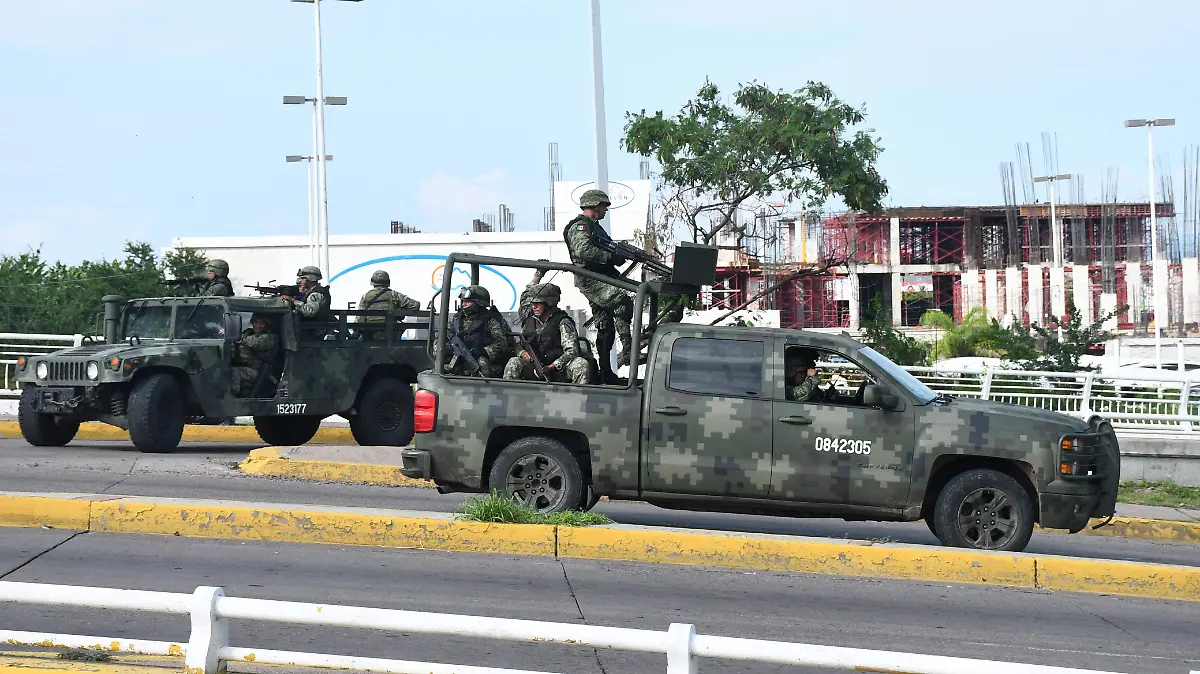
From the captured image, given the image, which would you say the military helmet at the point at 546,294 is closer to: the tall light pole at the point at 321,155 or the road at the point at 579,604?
the road at the point at 579,604

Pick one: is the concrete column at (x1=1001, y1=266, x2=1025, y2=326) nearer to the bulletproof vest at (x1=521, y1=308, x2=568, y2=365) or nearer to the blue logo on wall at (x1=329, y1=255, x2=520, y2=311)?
the blue logo on wall at (x1=329, y1=255, x2=520, y2=311)

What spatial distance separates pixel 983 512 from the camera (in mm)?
9625

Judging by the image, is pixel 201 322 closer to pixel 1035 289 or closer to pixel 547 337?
pixel 547 337

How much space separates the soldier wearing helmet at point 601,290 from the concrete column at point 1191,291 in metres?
57.6

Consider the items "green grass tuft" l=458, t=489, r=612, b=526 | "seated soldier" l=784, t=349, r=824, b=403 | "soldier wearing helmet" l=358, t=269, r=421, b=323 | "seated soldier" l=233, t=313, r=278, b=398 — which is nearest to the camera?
"green grass tuft" l=458, t=489, r=612, b=526

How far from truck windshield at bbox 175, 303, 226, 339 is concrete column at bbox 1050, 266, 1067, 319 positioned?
5317 centimetres

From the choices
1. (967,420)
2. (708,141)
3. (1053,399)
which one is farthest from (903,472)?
(708,141)

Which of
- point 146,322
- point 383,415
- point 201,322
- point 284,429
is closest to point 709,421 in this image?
point 383,415

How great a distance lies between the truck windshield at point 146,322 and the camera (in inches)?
643

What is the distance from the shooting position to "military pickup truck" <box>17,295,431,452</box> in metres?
15.5

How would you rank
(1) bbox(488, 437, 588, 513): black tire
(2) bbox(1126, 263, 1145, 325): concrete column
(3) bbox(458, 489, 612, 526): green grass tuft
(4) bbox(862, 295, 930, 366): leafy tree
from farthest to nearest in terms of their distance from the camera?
(2) bbox(1126, 263, 1145, 325): concrete column
(4) bbox(862, 295, 930, 366): leafy tree
(1) bbox(488, 437, 588, 513): black tire
(3) bbox(458, 489, 612, 526): green grass tuft

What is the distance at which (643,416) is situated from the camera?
993cm

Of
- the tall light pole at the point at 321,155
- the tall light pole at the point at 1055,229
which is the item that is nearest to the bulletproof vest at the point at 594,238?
the tall light pole at the point at 321,155

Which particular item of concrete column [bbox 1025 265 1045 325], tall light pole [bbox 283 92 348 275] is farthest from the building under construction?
tall light pole [bbox 283 92 348 275]
